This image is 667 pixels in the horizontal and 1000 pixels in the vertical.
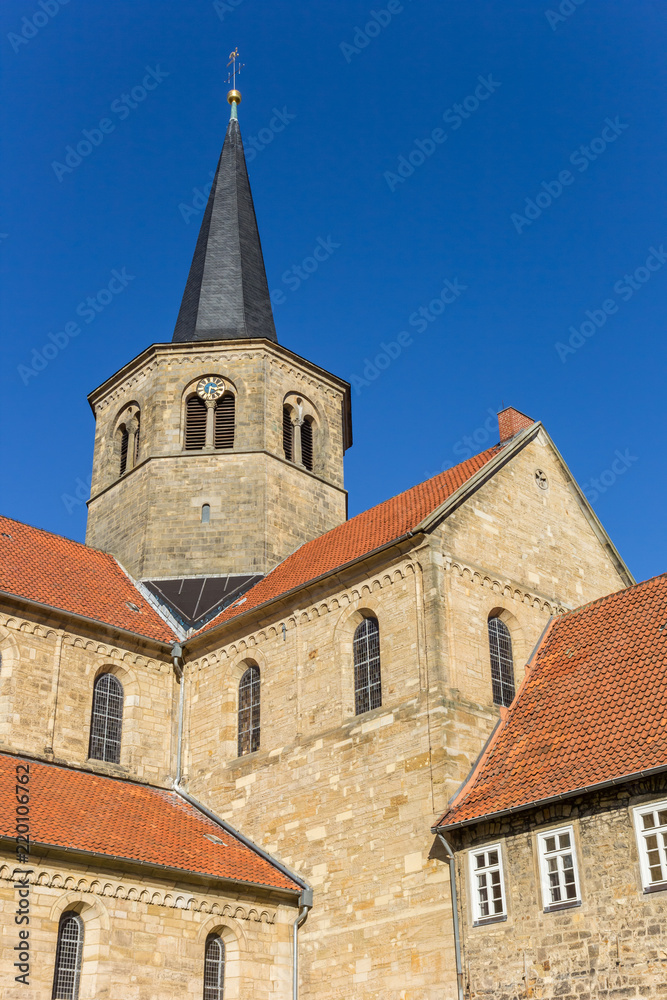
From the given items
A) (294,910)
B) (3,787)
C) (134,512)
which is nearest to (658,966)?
(294,910)

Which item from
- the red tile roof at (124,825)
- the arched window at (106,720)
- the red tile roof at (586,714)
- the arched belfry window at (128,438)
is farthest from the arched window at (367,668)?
the arched belfry window at (128,438)

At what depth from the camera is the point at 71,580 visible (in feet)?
82.8

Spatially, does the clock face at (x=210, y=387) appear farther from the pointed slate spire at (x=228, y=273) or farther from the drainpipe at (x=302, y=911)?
the drainpipe at (x=302, y=911)

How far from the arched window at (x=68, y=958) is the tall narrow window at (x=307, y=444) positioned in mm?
15811

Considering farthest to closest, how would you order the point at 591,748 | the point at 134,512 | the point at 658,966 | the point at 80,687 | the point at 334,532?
the point at 134,512 < the point at 334,532 < the point at 80,687 < the point at 591,748 < the point at 658,966

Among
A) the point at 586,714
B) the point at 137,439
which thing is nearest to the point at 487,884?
the point at 586,714

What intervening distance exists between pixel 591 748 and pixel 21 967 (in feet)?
30.3

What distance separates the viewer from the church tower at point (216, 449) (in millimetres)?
27984

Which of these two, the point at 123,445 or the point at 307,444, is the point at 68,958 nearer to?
the point at 307,444

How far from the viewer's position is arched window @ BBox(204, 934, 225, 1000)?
59.8 feet

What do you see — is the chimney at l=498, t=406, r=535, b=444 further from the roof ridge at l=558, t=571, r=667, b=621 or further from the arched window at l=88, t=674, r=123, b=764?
the arched window at l=88, t=674, r=123, b=764

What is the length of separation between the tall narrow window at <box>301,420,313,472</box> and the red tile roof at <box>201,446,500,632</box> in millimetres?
4237

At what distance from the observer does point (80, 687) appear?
22.7 m

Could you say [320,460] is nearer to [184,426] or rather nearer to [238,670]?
[184,426]
